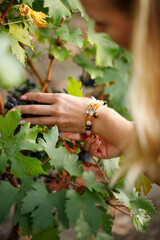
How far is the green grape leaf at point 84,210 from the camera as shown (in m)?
0.58

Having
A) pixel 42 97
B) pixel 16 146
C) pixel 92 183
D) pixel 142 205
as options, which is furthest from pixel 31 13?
pixel 142 205

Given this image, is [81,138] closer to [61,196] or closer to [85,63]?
[61,196]

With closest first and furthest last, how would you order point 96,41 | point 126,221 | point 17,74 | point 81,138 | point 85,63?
point 17,74 < point 81,138 < point 96,41 < point 85,63 < point 126,221

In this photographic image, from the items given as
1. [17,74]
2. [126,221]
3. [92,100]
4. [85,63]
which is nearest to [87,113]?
[92,100]

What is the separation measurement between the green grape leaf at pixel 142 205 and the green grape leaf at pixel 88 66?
0.57 metres

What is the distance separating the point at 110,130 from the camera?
0.76m

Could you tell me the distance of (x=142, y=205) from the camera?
756mm

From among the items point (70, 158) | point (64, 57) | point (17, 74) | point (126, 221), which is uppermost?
point (17, 74)

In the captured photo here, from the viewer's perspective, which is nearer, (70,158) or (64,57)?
(70,158)

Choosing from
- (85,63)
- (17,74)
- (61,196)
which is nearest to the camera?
(17,74)

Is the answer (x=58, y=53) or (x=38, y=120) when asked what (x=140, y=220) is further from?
(x=58, y=53)

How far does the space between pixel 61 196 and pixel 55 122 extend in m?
0.24

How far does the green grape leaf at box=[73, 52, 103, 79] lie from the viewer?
113cm

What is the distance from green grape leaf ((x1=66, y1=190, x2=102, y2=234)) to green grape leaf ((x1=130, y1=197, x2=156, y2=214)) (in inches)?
7.4
